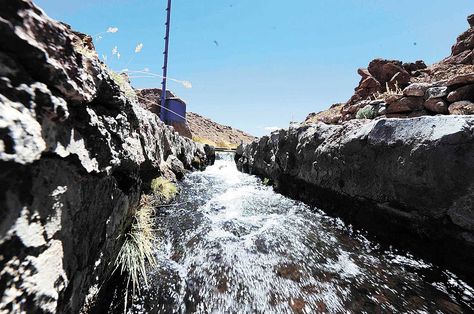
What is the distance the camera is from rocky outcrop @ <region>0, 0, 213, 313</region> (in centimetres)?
126

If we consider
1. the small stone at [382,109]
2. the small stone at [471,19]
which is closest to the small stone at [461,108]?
the small stone at [382,109]

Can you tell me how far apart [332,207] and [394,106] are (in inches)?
126

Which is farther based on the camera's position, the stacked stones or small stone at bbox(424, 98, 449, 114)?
small stone at bbox(424, 98, 449, 114)

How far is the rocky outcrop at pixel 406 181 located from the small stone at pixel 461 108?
1.45 metres

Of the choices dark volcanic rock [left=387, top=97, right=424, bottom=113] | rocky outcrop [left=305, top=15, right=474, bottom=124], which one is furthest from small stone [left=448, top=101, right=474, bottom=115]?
dark volcanic rock [left=387, top=97, right=424, bottom=113]

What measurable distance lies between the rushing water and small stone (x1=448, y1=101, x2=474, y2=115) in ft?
9.99

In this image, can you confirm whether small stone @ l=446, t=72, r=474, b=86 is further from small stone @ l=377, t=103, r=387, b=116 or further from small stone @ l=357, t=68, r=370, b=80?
small stone @ l=357, t=68, r=370, b=80

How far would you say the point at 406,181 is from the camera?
397 centimetres

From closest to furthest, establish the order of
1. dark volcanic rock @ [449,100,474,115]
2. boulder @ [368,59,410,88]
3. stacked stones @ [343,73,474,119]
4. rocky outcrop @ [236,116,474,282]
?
rocky outcrop @ [236,116,474,282] → dark volcanic rock @ [449,100,474,115] → stacked stones @ [343,73,474,119] → boulder @ [368,59,410,88]

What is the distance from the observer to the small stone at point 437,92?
17.9 ft

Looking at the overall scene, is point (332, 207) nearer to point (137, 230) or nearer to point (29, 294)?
point (137, 230)

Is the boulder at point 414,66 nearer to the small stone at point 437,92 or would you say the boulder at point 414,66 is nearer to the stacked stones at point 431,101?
the stacked stones at point 431,101

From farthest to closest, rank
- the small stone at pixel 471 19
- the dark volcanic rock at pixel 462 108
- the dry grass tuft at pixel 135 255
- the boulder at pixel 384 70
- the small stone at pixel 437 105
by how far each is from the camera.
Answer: the small stone at pixel 471 19 < the boulder at pixel 384 70 < the small stone at pixel 437 105 < the dark volcanic rock at pixel 462 108 < the dry grass tuft at pixel 135 255

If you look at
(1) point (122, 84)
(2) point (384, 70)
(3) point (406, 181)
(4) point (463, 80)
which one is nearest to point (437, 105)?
(4) point (463, 80)
